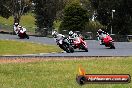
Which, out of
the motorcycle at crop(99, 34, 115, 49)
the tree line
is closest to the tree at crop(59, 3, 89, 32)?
the tree line

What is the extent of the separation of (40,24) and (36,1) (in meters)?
4.31

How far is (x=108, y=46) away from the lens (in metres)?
38.8

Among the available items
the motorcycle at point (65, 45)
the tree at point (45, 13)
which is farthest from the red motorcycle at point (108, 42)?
the tree at point (45, 13)

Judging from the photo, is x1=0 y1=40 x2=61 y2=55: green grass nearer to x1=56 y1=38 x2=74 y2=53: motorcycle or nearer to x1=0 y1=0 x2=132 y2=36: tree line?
x1=56 y1=38 x2=74 y2=53: motorcycle

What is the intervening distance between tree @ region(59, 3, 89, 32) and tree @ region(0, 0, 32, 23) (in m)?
10.2

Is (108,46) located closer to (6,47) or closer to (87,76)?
(6,47)

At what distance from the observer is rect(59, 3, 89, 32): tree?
2482 inches

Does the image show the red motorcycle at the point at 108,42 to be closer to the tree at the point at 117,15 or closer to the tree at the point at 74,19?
the tree at the point at 117,15

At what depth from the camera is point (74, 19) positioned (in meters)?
62.6

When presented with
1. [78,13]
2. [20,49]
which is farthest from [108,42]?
[78,13]

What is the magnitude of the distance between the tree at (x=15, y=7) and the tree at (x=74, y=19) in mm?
10187

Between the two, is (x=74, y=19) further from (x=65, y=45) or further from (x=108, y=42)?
(x=65, y=45)

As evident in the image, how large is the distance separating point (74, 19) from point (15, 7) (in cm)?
1282

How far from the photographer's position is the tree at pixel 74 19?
2482 inches
